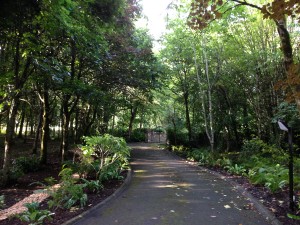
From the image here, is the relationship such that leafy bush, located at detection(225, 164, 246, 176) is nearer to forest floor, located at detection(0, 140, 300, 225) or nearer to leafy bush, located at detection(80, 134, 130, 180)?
forest floor, located at detection(0, 140, 300, 225)

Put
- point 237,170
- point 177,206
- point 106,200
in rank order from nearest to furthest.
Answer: point 177,206, point 106,200, point 237,170

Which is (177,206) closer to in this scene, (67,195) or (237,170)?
(67,195)

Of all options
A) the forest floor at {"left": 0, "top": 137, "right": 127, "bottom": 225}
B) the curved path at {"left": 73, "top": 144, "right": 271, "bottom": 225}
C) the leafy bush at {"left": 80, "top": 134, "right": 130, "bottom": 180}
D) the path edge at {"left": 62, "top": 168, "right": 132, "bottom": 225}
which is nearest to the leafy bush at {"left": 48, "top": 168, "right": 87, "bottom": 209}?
the forest floor at {"left": 0, "top": 137, "right": 127, "bottom": 225}

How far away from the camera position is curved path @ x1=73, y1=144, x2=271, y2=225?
5.99 meters

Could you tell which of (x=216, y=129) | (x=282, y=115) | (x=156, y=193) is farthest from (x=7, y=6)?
(x=216, y=129)

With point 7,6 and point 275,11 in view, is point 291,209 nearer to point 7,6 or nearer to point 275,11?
point 275,11

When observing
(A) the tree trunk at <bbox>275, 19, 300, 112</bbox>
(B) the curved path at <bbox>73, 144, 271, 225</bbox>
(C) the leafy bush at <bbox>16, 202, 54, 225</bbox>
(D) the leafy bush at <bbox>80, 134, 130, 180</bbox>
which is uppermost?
(A) the tree trunk at <bbox>275, 19, 300, 112</bbox>

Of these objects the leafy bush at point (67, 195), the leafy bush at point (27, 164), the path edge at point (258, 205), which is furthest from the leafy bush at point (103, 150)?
the leafy bush at point (27, 164)

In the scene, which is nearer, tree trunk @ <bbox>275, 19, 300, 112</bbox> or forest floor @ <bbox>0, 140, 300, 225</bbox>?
tree trunk @ <bbox>275, 19, 300, 112</bbox>

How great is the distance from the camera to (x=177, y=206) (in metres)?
7.08

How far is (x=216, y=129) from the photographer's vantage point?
19297 millimetres

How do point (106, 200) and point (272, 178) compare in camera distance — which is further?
point (272, 178)

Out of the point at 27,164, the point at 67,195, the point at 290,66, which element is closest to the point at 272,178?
the point at 290,66

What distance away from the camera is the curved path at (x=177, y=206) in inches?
236
